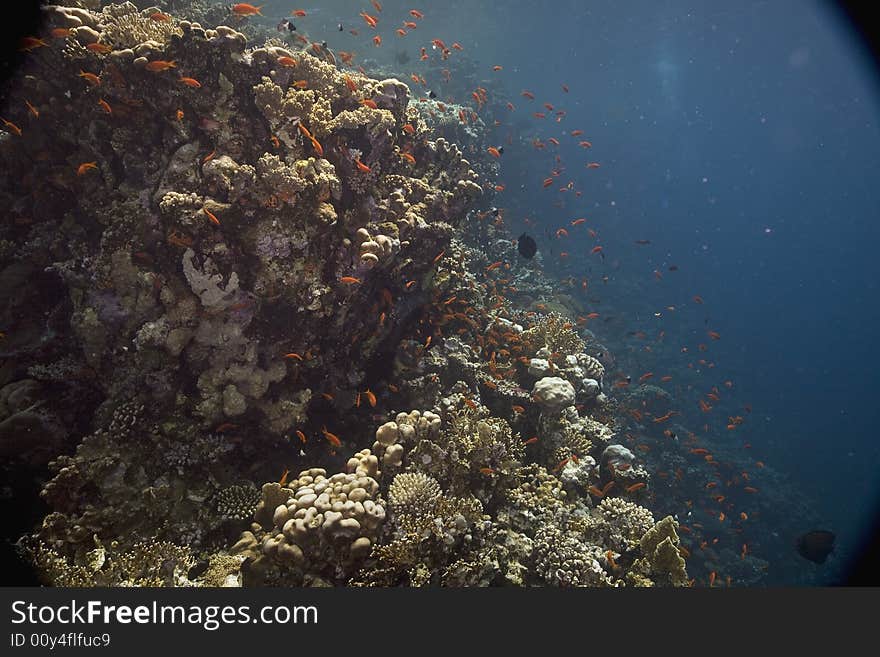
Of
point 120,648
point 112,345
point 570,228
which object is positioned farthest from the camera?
point 570,228

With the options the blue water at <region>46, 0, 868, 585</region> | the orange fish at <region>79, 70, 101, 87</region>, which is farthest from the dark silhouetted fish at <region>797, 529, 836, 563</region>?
the orange fish at <region>79, 70, 101, 87</region>

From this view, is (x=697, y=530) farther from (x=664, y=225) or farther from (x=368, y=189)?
(x=664, y=225)

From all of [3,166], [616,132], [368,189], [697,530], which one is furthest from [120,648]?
[616,132]

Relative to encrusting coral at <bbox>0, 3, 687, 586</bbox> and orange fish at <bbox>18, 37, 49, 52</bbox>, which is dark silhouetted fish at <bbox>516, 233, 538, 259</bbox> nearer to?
encrusting coral at <bbox>0, 3, 687, 586</bbox>

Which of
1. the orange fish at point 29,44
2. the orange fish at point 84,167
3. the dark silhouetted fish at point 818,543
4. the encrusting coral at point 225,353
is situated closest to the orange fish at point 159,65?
the encrusting coral at point 225,353

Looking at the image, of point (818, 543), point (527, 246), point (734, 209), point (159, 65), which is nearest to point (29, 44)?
point (159, 65)

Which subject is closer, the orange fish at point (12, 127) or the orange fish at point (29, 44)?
the orange fish at point (29, 44)

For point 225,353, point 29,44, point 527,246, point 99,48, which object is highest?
point 99,48

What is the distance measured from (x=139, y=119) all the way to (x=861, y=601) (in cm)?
1028

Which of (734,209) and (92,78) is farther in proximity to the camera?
(734,209)

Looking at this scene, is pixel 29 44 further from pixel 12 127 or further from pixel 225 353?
pixel 225 353

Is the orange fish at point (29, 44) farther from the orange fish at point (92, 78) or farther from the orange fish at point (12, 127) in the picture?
the orange fish at point (12, 127)

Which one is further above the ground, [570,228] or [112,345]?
[570,228]

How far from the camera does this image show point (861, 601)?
417 cm
